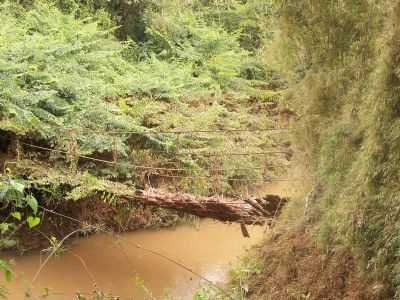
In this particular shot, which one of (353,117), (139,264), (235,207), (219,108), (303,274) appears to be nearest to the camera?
(353,117)

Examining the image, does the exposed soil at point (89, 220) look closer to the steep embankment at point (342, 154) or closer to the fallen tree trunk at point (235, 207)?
the fallen tree trunk at point (235, 207)

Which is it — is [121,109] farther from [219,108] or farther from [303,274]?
[303,274]

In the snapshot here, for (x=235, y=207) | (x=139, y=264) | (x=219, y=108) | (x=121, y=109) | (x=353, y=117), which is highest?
(x=353, y=117)

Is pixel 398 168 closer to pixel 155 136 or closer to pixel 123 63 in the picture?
pixel 155 136

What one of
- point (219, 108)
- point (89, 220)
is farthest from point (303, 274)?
point (219, 108)

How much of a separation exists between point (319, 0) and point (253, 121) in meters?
6.30

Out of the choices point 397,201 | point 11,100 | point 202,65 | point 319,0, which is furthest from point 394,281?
point 202,65

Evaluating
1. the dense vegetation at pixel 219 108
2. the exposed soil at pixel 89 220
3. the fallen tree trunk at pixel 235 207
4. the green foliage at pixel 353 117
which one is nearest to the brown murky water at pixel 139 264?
the exposed soil at pixel 89 220

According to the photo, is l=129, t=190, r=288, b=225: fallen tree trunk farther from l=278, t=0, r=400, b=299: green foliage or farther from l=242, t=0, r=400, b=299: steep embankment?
l=278, t=0, r=400, b=299: green foliage

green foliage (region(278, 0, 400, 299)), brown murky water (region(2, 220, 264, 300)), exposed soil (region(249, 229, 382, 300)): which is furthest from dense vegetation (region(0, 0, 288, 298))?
exposed soil (region(249, 229, 382, 300))

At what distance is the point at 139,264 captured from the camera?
670 centimetres

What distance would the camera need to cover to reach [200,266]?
685cm

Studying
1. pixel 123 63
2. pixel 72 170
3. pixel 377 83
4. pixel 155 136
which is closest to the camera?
pixel 377 83

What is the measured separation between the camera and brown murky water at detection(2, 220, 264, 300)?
6.02 metres
